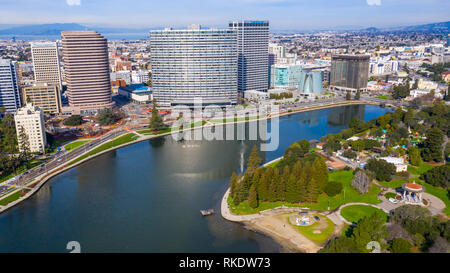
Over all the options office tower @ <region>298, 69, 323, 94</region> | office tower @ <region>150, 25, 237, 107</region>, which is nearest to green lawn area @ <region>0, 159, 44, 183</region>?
office tower @ <region>150, 25, 237, 107</region>

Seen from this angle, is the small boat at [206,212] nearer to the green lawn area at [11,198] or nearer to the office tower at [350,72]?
the green lawn area at [11,198]

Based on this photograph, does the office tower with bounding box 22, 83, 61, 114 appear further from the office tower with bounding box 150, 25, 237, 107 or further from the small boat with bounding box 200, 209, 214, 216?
the small boat with bounding box 200, 209, 214, 216

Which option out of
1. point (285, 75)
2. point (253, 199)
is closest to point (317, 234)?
point (253, 199)

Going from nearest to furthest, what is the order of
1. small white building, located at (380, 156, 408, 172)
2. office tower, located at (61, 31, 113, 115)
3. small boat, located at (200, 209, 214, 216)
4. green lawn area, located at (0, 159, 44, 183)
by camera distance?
small boat, located at (200, 209, 214, 216) → green lawn area, located at (0, 159, 44, 183) → small white building, located at (380, 156, 408, 172) → office tower, located at (61, 31, 113, 115)

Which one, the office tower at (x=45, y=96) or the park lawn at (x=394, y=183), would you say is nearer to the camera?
the park lawn at (x=394, y=183)

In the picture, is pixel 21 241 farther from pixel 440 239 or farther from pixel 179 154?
pixel 440 239

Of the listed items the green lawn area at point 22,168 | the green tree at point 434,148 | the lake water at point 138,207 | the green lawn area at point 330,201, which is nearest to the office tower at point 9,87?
the green lawn area at point 22,168
